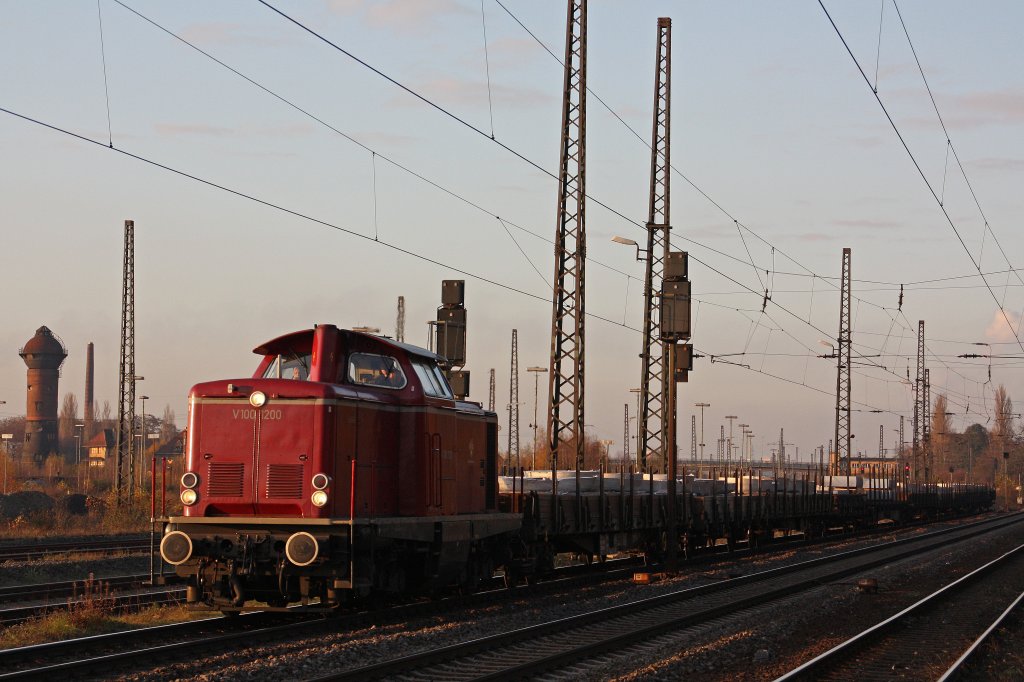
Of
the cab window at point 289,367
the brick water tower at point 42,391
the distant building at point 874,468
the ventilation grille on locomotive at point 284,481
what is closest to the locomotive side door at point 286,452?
the ventilation grille on locomotive at point 284,481

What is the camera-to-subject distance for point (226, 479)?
1440 centimetres

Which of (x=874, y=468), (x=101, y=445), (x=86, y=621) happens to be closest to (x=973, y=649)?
(x=86, y=621)

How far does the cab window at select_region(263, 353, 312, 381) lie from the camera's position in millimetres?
14969

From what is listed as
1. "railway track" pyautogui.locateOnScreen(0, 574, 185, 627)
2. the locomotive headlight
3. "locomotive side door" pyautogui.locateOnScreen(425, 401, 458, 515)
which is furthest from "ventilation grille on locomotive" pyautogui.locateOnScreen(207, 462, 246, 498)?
"railway track" pyautogui.locateOnScreen(0, 574, 185, 627)

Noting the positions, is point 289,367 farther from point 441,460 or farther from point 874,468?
point 874,468

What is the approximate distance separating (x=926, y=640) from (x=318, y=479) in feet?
27.5

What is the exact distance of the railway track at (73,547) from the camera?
2725 centimetres

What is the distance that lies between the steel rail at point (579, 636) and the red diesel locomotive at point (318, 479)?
187 cm

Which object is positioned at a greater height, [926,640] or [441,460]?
[441,460]

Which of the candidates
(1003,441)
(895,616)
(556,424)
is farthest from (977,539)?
Result: (1003,441)

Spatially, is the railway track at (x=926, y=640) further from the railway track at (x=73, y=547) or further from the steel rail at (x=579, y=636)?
the railway track at (x=73, y=547)

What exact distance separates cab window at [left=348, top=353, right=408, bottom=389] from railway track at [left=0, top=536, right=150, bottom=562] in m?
14.9

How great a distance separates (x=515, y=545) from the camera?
19.4 m

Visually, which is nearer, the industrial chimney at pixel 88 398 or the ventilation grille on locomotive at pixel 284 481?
the ventilation grille on locomotive at pixel 284 481
